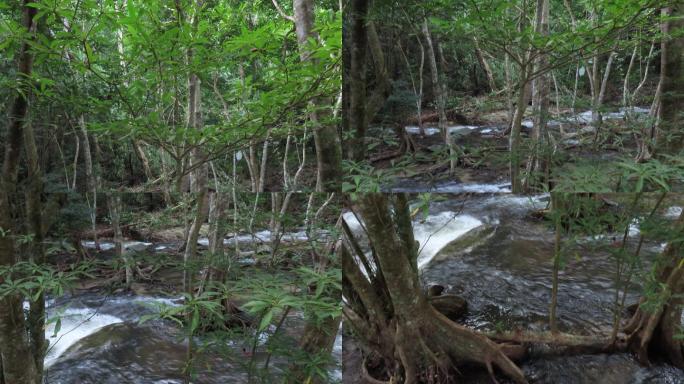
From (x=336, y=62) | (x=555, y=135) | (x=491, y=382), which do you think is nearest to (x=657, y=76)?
(x=555, y=135)

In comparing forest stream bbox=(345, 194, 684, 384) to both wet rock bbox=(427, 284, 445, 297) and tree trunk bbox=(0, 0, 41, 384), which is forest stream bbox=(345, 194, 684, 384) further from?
tree trunk bbox=(0, 0, 41, 384)

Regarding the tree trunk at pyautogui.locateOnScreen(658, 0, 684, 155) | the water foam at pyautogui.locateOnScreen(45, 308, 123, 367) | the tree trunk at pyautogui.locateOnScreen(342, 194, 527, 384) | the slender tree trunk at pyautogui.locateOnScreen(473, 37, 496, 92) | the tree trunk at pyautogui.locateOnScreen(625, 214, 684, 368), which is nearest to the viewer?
the tree trunk at pyautogui.locateOnScreen(658, 0, 684, 155)

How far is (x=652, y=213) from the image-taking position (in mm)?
1276

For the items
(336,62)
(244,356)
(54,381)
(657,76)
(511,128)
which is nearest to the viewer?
(657,76)

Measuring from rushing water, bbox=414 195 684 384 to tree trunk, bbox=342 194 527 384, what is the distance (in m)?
0.07

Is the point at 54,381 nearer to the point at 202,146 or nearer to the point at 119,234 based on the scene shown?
the point at 119,234

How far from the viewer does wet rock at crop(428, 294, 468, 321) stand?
1.52 metres

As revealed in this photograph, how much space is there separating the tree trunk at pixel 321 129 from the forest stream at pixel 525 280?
1.04ft

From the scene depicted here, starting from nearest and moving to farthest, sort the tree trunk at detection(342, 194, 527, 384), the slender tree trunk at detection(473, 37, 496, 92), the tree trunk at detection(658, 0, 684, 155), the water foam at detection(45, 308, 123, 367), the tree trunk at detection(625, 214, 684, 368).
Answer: the tree trunk at detection(658, 0, 684, 155) < the slender tree trunk at detection(473, 37, 496, 92) < the tree trunk at detection(625, 214, 684, 368) < the tree trunk at detection(342, 194, 527, 384) < the water foam at detection(45, 308, 123, 367)

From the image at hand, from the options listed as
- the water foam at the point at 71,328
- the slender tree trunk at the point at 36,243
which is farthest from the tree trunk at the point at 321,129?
the slender tree trunk at the point at 36,243

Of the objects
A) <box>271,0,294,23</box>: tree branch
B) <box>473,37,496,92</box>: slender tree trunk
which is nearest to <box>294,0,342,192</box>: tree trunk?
<box>271,0,294,23</box>: tree branch

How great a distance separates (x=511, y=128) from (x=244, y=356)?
1.09 meters

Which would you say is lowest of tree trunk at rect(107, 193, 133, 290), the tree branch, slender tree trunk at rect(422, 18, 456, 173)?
tree trunk at rect(107, 193, 133, 290)

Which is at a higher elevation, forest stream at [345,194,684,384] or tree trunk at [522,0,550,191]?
tree trunk at [522,0,550,191]
